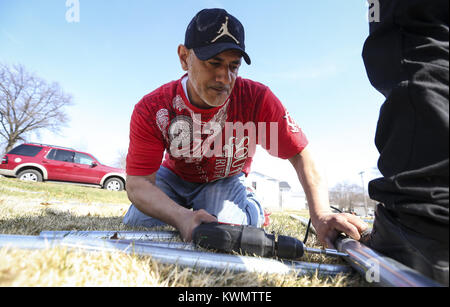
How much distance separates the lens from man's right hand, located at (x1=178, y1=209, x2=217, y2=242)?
1564 millimetres

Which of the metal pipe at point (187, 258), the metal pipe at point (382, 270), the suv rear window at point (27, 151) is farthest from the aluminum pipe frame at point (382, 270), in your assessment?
the suv rear window at point (27, 151)

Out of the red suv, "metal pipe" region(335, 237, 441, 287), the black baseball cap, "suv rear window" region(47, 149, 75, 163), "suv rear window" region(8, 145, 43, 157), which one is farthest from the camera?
"suv rear window" region(47, 149, 75, 163)

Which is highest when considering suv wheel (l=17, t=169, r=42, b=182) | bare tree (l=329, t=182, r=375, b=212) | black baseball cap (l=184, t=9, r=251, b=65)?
black baseball cap (l=184, t=9, r=251, b=65)

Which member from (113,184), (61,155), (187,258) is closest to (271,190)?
(113,184)

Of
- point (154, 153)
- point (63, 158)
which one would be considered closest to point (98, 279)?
point (154, 153)

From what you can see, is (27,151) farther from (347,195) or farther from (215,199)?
(347,195)

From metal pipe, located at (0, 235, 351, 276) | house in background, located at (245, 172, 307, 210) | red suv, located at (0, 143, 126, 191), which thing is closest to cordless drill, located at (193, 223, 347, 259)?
metal pipe, located at (0, 235, 351, 276)

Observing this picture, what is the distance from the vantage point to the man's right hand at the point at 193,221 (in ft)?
5.13

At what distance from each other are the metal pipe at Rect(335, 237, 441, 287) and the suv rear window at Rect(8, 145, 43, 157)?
12891 millimetres

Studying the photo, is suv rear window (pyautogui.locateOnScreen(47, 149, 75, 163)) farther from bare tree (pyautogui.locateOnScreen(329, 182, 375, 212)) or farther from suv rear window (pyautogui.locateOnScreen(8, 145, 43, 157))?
bare tree (pyautogui.locateOnScreen(329, 182, 375, 212))

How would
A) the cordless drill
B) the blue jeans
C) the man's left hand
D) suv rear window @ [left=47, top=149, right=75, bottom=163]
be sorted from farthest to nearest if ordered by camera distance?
suv rear window @ [left=47, top=149, right=75, bottom=163]
the blue jeans
the man's left hand
the cordless drill

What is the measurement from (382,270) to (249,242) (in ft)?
1.90

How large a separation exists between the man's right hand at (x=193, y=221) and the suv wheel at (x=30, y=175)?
1168 cm
